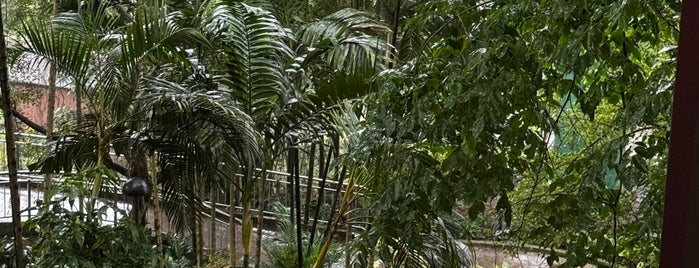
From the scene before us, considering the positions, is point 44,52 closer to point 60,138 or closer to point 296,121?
point 60,138

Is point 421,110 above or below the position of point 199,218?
above

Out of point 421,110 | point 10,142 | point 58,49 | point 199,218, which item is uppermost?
point 58,49

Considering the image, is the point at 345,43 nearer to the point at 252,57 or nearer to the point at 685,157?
the point at 252,57

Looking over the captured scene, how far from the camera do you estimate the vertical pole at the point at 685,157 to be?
1.57 ft

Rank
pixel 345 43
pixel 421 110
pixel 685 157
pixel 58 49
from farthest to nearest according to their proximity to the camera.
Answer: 1. pixel 345 43
2. pixel 58 49
3. pixel 421 110
4. pixel 685 157

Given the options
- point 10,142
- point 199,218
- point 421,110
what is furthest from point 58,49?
point 421,110

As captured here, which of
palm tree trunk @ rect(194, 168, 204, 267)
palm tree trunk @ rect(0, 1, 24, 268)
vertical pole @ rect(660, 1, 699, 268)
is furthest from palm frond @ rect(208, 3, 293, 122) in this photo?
vertical pole @ rect(660, 1, 699, 268)

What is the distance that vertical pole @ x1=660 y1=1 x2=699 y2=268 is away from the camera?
0.48 m

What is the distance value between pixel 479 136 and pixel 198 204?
1787 mm

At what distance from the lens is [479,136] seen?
4.21ft

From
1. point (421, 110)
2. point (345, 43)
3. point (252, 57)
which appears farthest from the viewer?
point (345, 43)

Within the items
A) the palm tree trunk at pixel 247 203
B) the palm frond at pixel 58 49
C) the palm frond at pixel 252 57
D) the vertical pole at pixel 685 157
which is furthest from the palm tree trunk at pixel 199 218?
the vertical pole at pixel 685 157

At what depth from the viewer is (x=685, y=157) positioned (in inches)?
19.3

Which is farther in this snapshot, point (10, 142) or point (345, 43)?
point (345, 43)
